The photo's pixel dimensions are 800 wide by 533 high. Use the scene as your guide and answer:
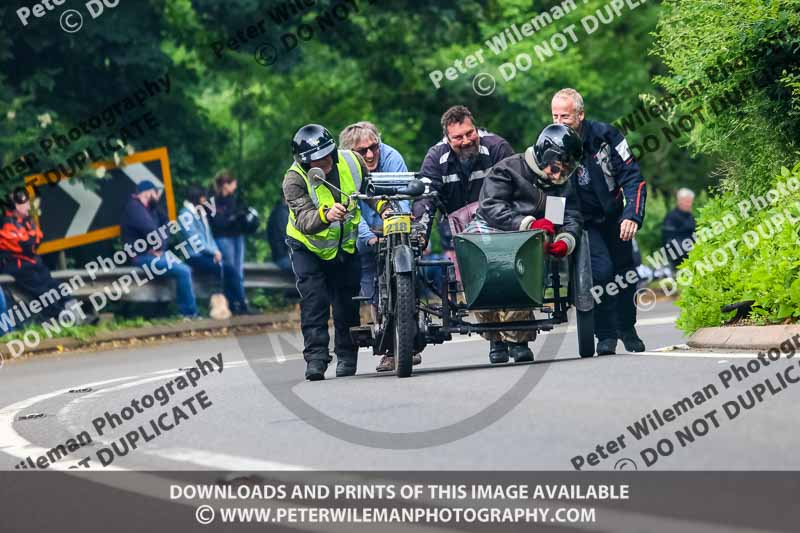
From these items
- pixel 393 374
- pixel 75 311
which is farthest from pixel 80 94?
pixel 393 374

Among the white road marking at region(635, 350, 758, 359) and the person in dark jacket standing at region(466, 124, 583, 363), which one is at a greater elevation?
the person in dark jacket standing at region(466, 124, 583, 363)

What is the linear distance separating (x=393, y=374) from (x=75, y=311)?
31.8ft

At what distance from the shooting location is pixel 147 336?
71.1 ft

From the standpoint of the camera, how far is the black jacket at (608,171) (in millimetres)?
12742

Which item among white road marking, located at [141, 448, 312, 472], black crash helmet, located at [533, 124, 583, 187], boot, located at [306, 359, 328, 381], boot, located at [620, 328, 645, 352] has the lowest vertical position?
boot, located at [620, 328, 645, 352]

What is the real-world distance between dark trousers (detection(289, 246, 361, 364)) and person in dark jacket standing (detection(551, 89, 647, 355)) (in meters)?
1.80

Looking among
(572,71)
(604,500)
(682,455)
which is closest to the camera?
(604,500)

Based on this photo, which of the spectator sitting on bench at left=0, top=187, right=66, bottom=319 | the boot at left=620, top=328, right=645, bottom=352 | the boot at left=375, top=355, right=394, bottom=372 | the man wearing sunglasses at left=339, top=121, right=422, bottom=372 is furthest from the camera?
the spectator sitting on bench at left=0, top=187, right=66, bottom=319

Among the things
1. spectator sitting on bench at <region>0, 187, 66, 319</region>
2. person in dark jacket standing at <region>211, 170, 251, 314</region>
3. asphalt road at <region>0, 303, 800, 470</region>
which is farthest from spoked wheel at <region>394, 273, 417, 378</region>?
person in dark jacket standing at <region>211, 170, 251, 314</region>

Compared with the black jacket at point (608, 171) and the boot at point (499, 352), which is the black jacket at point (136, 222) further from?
the black jacket at point (608, 171)

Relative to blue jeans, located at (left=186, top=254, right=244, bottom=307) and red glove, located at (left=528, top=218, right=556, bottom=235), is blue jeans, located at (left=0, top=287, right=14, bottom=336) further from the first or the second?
red glove, located at (left=528, top=218, right=556, bottom=235)

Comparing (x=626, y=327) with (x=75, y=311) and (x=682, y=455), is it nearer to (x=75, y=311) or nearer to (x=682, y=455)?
(x=682, y=455)

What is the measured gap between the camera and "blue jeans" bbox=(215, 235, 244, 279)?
23266 mm

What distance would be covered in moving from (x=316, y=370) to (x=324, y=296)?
547mm
